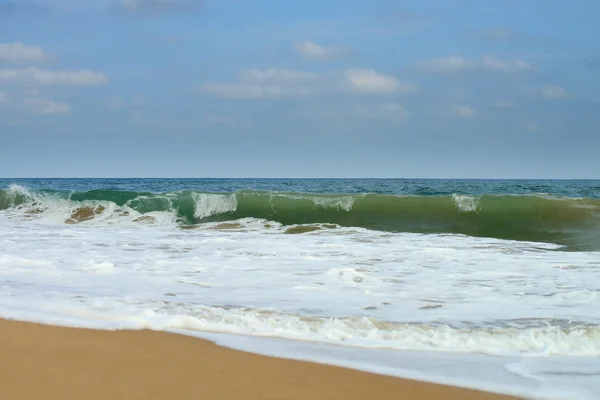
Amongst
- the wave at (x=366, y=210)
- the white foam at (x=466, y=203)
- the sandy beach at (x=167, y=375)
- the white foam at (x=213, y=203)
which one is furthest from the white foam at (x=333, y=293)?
the white foam at (x=213, y=203)

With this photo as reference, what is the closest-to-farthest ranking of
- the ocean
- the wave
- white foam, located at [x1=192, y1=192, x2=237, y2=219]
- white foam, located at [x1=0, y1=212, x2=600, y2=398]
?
the ocean → white foam, located at [x1=0, y1=212, x2=600, y2=398] → the wave → white foam, located at [x1=192, y1=192, x2=237, y2=219]

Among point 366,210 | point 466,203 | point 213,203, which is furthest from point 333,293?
point 213,203

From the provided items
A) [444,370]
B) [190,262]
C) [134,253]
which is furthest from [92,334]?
[134,253]

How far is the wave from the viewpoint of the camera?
14078mm

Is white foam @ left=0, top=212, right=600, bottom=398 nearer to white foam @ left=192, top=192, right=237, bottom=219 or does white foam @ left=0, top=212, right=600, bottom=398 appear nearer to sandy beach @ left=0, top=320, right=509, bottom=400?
sandy beach @ left=0, top=320, right=509, bottom=400

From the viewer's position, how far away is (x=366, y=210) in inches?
643

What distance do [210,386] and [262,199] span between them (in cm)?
1469

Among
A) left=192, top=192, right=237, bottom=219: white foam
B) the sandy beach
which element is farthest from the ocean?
left=192, top=192, right=237, bottom=219: white foam

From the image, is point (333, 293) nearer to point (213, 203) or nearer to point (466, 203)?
point (466, 203)

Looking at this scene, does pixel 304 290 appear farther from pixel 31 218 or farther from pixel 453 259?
pixel 31 218

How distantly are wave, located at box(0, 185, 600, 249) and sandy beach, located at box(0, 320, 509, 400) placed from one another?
998 cm

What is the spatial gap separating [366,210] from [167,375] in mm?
13635

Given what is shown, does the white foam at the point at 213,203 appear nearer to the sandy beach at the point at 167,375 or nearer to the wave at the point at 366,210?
the wave at the point at 366,210

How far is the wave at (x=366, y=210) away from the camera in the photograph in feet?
46.2
